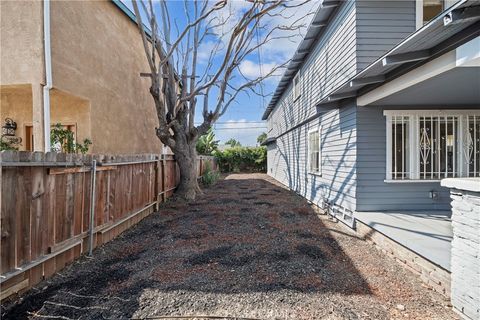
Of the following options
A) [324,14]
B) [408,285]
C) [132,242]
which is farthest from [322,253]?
[324,14]

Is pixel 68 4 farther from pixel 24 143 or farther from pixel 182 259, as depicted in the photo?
pixel 182 259

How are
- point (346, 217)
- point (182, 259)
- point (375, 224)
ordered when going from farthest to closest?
1. point (346, 217)
2. point (375, 224)
3. point (182, 259)

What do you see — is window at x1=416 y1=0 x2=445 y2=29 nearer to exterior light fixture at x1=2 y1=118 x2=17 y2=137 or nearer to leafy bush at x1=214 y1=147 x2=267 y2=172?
exterior light fixture at x1=2 y1=118 x2=17 y2=137

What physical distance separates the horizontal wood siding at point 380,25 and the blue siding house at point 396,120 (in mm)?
21

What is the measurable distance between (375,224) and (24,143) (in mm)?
9591

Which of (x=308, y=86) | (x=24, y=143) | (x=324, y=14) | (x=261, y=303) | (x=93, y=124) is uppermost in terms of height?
(x=324, y=14)

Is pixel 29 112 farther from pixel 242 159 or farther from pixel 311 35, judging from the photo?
pixel 242 159

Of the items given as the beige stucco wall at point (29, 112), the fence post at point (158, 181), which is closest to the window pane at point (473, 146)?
the fence post at point (158, 181)

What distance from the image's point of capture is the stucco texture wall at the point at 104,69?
679 centimetres

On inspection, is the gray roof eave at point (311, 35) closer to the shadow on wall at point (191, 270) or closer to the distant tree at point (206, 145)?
the shadow on wall at point (191, 270)

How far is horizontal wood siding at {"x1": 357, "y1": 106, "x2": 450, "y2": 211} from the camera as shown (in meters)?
5.70

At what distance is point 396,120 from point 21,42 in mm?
8879

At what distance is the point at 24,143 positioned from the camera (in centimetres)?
775

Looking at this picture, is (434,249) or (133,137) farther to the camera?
(133,137)
